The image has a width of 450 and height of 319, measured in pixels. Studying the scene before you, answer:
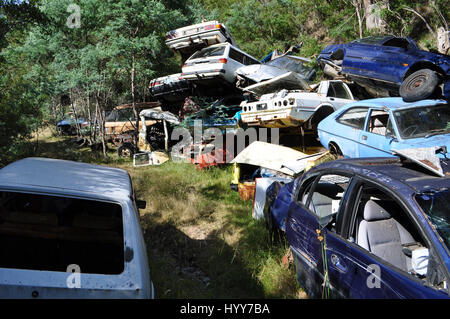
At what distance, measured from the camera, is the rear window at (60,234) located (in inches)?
80.7

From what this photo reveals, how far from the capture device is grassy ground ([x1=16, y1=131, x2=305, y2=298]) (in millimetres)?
3754

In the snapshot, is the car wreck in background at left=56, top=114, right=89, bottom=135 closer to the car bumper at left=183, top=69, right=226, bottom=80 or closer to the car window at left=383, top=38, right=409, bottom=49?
the car bumper at left=183, top=69, right=226, bottom=80

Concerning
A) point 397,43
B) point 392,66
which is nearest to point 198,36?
point 397,43

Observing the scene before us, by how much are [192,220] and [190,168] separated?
3.37 meters

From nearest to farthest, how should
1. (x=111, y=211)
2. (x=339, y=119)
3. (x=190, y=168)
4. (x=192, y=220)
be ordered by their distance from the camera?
(x=111, y=211) < (x=192, y=220) < (x=339, y=119) < (x=190, y=168)

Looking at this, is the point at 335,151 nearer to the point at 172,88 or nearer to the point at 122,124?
the point at 172,88

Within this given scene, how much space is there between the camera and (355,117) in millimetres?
6020

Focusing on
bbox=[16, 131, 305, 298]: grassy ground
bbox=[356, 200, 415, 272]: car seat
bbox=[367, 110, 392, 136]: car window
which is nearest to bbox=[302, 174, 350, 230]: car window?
bbox=[356, 200, 415, 272]: car seat

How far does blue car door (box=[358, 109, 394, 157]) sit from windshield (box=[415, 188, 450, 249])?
11.0ft

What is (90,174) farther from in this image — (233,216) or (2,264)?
(233,216)

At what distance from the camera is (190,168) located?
9203mm

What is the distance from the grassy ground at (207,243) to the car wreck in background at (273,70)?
330 centimetres

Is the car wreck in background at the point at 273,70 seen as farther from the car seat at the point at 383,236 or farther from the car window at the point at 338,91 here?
the car seat at the point at 383,236
